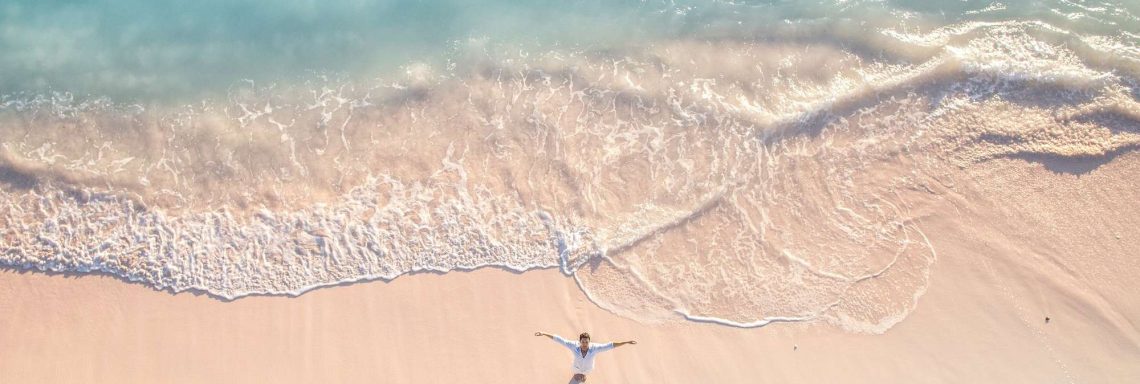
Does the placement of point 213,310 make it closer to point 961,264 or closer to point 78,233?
point 78,233

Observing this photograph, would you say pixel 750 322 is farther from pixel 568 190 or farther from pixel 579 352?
pixel 568 190

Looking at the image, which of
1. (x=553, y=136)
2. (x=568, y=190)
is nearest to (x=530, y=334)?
(x=568, y=190)

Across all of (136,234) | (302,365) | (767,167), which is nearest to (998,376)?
(767,167)

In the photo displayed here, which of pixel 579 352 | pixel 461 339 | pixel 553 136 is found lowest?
pixel 461 339

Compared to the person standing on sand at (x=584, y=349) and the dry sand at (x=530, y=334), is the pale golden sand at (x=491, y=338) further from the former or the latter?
the person standing on sand at (x=584, y=349)

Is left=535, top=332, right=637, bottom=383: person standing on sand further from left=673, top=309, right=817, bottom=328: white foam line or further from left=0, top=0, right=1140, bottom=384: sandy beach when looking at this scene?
left=673, top=309, right=817, bottom=328: white foam line
